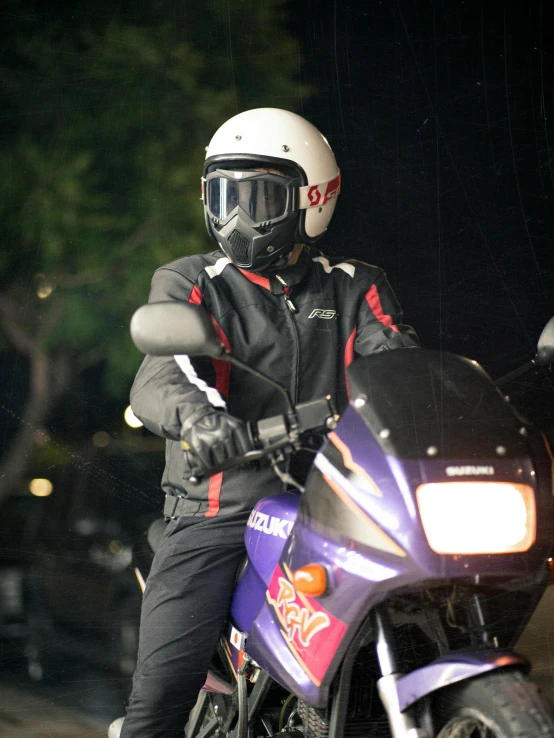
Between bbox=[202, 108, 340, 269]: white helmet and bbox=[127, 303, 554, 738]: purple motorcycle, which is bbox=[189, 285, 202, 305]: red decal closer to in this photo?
bbox=[202, 108, 340, 269]: white helmet

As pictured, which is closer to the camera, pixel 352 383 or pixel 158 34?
pixel 352 383

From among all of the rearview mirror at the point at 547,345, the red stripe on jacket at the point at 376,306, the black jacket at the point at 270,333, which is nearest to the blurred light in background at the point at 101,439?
the black jacket at the point at 270,333

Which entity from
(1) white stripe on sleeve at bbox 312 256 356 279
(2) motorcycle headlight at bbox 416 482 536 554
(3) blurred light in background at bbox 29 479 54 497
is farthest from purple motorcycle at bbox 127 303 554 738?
(3) blurred light in background at bbox 29 479 54 497

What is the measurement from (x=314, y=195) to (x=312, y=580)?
1.04m

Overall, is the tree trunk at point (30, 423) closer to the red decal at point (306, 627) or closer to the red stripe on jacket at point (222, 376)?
the red stripe on jacket at point (222, 376)

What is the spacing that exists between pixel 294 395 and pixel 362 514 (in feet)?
2.27

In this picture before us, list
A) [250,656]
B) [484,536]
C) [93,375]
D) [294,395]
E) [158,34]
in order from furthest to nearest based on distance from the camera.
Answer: [93,375]
[158,34]
[294,395]
[250,656]
[484,536]

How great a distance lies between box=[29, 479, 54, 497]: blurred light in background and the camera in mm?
3217

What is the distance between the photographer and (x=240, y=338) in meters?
1.81

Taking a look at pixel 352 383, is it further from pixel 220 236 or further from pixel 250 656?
pixel 220 236

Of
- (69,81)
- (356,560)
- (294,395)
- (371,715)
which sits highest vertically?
(69,81)

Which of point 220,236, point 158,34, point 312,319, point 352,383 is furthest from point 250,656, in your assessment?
point 158,34

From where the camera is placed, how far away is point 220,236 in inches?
72.9

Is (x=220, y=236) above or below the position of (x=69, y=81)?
below
